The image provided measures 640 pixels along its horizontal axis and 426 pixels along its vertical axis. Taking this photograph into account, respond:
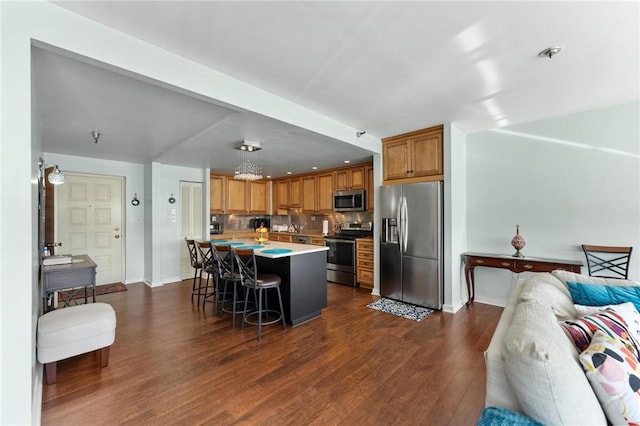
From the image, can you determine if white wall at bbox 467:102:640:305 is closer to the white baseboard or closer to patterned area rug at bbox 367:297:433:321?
patterned area rug at bbox 367:297:433:321

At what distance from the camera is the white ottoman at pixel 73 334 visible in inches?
84.5

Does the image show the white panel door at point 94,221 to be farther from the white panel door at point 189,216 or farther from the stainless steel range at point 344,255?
the stainless steel range at point 344,255

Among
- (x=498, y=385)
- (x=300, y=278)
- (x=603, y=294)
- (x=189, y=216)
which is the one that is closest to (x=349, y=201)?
(x=300, y=278)

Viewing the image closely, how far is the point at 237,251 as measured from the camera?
3.10m

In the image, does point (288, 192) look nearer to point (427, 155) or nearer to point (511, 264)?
point (427, 155)

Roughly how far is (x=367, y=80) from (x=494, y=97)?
148 cm

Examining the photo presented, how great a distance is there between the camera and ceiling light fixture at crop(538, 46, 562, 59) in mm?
2074

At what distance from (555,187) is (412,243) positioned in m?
1.95

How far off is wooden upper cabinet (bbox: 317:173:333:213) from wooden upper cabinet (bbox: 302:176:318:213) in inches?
4.6

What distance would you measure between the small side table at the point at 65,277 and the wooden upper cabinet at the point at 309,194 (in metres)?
4.35

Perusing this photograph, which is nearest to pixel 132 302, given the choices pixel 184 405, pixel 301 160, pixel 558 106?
pixel 184 405

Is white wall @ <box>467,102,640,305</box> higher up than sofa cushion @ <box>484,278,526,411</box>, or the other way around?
white wall @ <box>467,102,640,305</box>

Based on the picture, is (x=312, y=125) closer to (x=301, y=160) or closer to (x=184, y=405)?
(x=301, y=160)

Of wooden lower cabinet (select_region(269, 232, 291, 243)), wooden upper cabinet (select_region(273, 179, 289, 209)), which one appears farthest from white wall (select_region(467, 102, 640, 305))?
wooden upper cabinet (select_region(273, 179, 289, 209))
